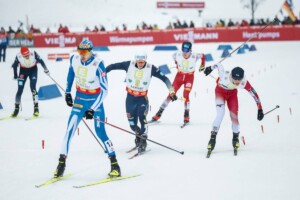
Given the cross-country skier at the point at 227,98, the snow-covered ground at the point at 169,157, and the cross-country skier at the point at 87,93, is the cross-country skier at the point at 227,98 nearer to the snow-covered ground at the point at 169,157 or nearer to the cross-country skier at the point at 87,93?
the snow-covered ground at the point at 169,157

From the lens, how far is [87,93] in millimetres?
7551

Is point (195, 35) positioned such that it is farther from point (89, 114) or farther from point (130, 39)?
point (89, 114)

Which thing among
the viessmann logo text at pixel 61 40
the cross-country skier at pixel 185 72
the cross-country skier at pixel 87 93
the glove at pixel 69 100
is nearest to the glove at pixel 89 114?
the cross-country skier at pixel 87 93

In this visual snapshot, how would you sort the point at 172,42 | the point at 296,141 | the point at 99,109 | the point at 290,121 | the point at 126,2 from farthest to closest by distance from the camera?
the point at 126,2 → the point at 172,42 → the point at 290,121 → the point at 296,141 → the point at 99,109

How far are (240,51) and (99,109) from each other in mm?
23202

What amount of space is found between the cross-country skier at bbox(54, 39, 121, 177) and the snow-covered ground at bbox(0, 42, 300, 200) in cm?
50

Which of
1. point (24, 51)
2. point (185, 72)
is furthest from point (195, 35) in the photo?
point (24, 51)

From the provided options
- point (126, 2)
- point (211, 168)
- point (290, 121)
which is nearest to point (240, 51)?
point (290, 121)

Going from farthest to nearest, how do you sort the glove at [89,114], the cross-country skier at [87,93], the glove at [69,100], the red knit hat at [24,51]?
the red knit hat at [24,51]
the glove at [69,100]
the cross-country skier at [87,93]
the glove at [89,114]

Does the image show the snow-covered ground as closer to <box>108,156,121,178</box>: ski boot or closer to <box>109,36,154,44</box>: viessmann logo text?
<box>108,156,121,178</box>: ski boot

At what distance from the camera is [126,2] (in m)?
92.4

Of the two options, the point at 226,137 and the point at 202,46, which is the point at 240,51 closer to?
the point at 202,46

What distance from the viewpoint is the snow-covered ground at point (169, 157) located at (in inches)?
274

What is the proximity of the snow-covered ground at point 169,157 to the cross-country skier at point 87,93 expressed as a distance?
50cm
